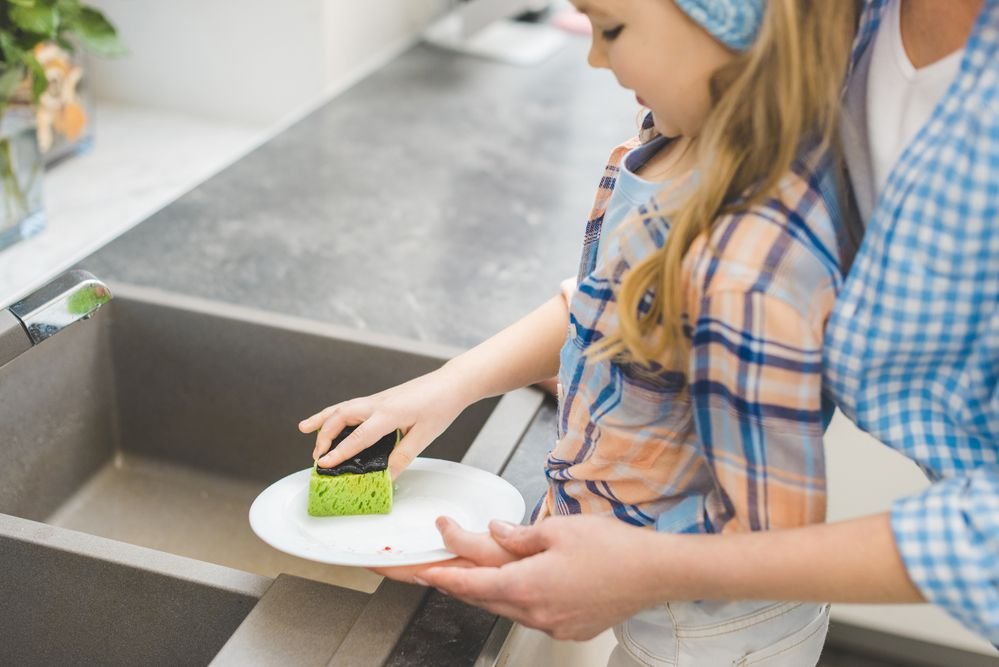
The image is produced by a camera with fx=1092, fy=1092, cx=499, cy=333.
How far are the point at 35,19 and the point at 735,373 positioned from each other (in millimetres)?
1045

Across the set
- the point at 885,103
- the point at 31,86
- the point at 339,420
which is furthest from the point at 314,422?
the point at 31,86

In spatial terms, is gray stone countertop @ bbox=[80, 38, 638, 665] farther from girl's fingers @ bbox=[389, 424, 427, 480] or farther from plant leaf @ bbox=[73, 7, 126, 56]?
plant leaf @ bbox=[73, 7, 126, 56]

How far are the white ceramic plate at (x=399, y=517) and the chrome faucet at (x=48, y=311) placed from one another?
265 millimetres

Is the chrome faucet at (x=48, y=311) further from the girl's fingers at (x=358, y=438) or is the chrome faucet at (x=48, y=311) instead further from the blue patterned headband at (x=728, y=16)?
the blue patterned headband at (x=728, y=16)

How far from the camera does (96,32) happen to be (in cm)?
147

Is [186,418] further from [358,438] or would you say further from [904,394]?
[904,394]

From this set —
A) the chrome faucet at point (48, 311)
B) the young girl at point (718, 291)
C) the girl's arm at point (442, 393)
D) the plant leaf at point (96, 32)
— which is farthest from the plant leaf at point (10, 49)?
the young girl at point (718, 291)

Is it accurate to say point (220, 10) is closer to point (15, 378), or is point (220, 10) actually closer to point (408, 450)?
point (15, 378)

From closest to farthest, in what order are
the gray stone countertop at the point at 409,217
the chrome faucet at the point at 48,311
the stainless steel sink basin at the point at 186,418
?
1. the chrome faucet at the point at 48,311
2. the stainless steel sink basin at the point at 186,418
3. the gray stone countertop at the point at 409,217

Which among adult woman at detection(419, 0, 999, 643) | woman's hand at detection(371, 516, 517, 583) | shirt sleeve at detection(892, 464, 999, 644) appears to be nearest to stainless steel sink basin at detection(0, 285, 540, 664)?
woman's hand at detection(371, 516, 517, 583)

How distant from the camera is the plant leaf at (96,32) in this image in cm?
146

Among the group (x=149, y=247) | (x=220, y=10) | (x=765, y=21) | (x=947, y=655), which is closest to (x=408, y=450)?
(x=765, y=21)

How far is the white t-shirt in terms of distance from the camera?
69 centimetres

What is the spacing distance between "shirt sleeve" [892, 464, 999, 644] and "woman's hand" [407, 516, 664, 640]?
0.16 meters
